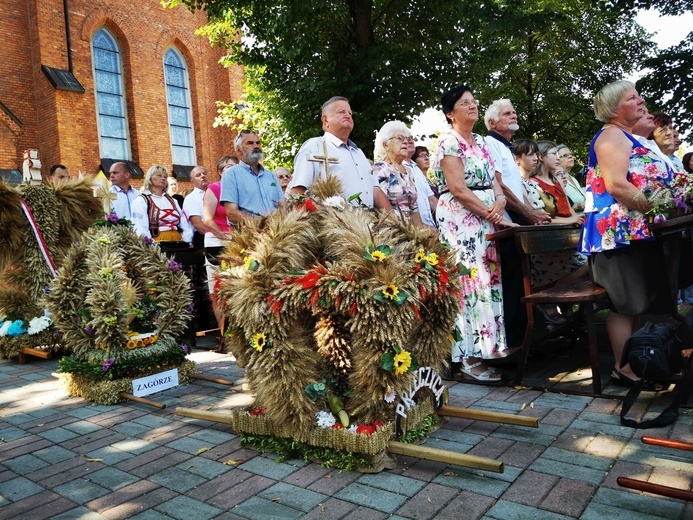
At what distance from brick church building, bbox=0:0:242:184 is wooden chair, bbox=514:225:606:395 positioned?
14.0 m

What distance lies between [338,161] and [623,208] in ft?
6.53

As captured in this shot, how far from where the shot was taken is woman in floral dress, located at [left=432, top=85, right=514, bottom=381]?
4.51 m

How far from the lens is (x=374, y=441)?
2.90 metres

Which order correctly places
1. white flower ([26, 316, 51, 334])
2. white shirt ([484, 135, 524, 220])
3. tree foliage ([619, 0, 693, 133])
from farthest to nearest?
tree foliage ([619, 0, 693, 133]), white flower ([26, 316, 51, 334]), white shirt ([484, 135, 524, 220])

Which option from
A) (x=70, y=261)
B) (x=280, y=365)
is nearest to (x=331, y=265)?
(x=280, y=365)

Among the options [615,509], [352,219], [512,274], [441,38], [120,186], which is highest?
[441,38]

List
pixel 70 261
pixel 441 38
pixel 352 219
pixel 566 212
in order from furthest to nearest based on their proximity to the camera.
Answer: pixel 441 38, pixel 566 212, pixel 70 261, pixel 352 219

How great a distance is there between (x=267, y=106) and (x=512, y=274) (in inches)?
342

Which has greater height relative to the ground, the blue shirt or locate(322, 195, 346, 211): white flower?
the blue shirt

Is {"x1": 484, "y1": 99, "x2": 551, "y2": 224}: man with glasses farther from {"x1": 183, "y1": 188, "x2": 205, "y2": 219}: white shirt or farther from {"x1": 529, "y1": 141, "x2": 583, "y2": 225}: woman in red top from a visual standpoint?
{"x1": 183, "y1": 188, "x2": 205, "y2": 219}: white shirt

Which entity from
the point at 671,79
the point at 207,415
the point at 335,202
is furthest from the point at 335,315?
the point at 671,79

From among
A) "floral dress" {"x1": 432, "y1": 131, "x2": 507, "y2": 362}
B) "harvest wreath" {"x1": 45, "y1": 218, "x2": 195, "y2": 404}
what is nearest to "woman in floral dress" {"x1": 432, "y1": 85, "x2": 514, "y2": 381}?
"floral dress" {"x1": 432, "y1": 131, "x2": 507, "y2": 362}

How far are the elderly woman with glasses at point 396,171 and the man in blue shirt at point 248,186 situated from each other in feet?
3.57

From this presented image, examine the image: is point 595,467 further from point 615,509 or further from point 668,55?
point 668,55
